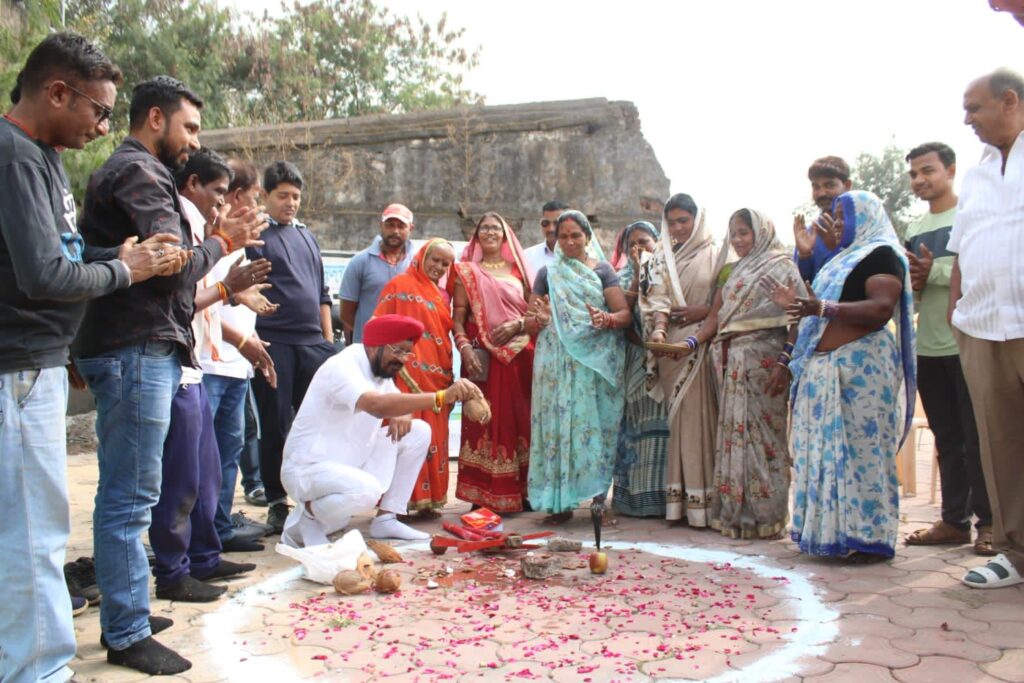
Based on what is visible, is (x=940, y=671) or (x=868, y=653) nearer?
(x=940, y=671)

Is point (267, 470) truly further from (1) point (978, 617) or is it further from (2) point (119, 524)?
(1) point (978, 617)

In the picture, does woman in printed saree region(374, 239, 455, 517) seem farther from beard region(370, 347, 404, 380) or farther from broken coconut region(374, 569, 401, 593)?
broken coconut region(374, 569, 401, 593)

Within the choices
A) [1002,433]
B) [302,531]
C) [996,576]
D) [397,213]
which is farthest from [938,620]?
[397,213]

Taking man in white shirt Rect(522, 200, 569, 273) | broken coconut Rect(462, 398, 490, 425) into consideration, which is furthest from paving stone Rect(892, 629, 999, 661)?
man in white shirt Rect(522, 200, 569, 273)

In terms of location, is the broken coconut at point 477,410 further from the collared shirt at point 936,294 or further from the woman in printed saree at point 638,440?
the collared shirt at point 936,294

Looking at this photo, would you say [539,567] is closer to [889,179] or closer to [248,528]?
[248,528]

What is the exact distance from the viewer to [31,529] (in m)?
2.53

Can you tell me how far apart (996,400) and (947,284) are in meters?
1.17

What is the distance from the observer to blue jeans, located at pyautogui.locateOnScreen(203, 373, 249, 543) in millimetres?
4922

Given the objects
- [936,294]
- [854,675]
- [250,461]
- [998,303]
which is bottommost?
[854,675]

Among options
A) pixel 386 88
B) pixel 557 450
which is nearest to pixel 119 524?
pixel 557 450

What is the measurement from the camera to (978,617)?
365 cm

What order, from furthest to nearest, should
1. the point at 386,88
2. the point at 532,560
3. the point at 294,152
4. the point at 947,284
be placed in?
the point at 386,88, the point at 294,152, the point at 947,284, the point at 532,560

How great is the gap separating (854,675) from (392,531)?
2.96 m
